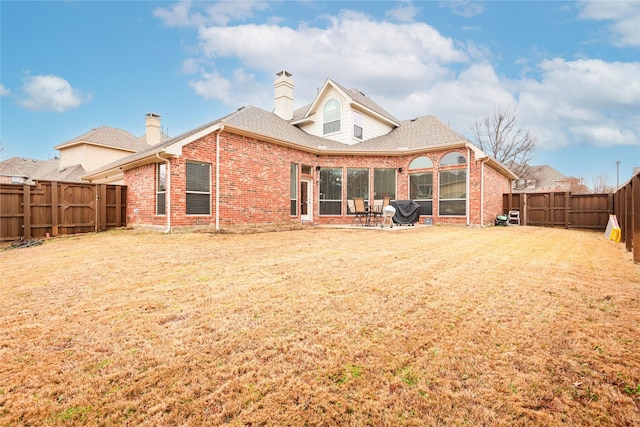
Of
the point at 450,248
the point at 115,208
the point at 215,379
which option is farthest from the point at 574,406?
the point at 115,208

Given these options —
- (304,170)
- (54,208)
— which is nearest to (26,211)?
(54,208)

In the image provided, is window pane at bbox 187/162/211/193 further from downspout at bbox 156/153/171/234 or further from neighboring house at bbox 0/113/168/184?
neighboring house at bbox 0/113/168/184

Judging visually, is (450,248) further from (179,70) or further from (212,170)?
(179,70)

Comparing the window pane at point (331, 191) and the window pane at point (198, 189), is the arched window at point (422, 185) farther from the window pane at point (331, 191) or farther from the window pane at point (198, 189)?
the window pane at point (198, 189)

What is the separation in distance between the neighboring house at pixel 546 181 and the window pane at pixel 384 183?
2505 centimetres

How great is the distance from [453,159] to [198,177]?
34.9 ft

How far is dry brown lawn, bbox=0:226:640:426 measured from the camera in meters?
1.47

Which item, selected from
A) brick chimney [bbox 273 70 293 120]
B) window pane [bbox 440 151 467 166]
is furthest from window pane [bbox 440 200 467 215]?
brick chimney [bbox 273 70 293 120]

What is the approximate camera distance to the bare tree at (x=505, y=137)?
25.4m

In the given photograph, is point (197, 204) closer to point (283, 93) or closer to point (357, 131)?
point (357, 131)

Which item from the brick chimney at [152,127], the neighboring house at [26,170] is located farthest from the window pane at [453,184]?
the neighboring house at [26,170]

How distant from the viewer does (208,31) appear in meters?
14.2

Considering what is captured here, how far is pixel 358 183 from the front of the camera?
14.4m

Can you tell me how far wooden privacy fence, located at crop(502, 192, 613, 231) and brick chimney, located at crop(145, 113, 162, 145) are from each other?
835 inches
